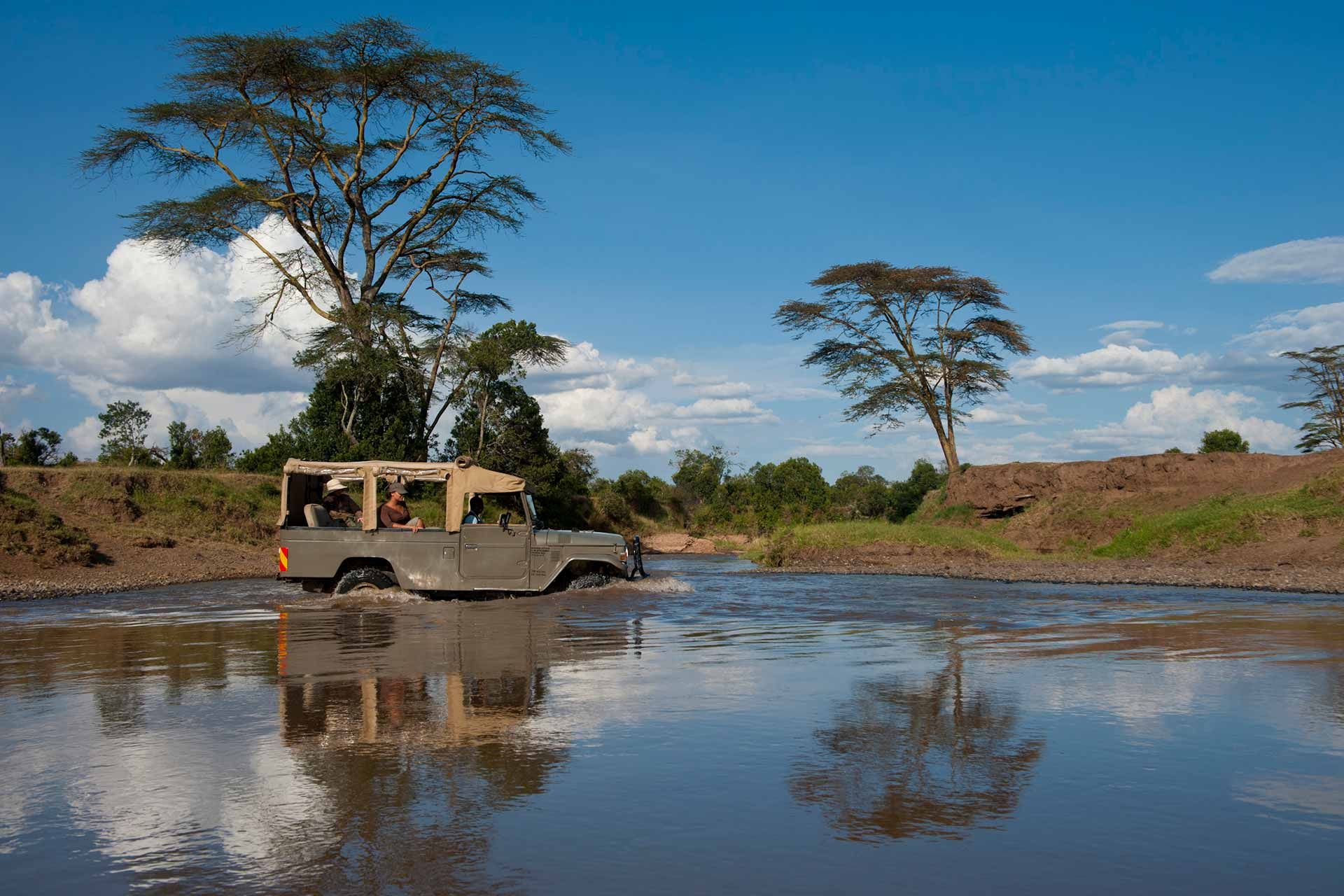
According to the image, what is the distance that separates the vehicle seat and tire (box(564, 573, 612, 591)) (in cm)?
391

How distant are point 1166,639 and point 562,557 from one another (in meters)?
8.62

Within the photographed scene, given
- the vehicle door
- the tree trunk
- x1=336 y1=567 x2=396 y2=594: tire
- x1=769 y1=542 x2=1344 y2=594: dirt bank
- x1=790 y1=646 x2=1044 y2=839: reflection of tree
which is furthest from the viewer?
the tree trunk

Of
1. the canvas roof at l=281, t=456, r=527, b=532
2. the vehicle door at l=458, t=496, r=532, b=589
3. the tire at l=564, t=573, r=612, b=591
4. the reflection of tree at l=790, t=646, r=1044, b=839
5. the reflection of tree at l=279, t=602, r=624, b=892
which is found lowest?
the reflection of tree at l=790, t=646, r=1044, b=839

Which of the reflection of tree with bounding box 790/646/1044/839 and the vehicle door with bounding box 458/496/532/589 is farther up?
the vehicle door with bounding box 458/496/532/589

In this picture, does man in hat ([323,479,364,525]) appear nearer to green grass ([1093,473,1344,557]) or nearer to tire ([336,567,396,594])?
tire ([336,567,396,594])

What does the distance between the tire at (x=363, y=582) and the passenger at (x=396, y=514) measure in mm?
751

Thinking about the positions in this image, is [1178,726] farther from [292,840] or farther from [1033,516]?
[1033,516]

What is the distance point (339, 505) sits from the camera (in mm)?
16922

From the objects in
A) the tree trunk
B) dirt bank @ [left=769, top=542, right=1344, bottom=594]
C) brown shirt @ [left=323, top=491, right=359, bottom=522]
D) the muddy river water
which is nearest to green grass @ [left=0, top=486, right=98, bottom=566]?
brown shirt @ [left=323, top=491, right=359, bottom=522]

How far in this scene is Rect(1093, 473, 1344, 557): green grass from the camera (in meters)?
23.8

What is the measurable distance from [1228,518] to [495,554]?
738 inches

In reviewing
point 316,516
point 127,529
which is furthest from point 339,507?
point 127,529

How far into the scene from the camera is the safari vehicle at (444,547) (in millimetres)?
15477

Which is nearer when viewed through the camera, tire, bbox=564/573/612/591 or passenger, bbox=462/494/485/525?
passenger, bbox=462/494/485/525
